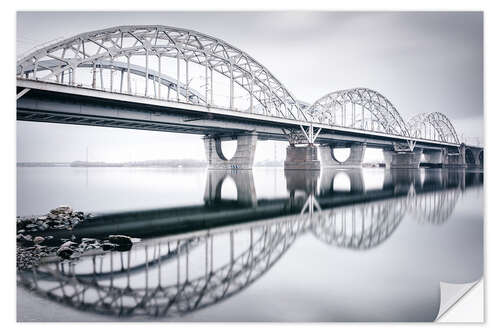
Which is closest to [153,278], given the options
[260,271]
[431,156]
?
[260,271]

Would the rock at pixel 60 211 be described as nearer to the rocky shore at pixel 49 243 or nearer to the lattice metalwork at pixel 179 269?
the rocky shore at pixel 49 243

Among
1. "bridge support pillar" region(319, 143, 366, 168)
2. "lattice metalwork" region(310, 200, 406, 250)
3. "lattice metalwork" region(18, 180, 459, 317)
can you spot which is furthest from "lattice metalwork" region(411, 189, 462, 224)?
"bridge support pillar" region(319, 143, 366, 168)

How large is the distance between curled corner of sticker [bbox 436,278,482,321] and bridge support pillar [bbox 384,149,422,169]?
62.7 metres

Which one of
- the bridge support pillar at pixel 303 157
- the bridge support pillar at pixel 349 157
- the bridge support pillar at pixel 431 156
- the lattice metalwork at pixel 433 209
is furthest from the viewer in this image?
the bridge support pillar at pixel 349 157

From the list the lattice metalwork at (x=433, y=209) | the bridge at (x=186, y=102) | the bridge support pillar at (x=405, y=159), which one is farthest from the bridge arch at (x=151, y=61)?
the bridge support pillar at (x=405, y=159)

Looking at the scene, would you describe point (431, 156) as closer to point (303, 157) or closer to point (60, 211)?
point (303, 157)

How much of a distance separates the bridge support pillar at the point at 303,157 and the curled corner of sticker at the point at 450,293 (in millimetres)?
35921

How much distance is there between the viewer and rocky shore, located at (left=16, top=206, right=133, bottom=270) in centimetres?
624

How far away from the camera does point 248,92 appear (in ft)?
133

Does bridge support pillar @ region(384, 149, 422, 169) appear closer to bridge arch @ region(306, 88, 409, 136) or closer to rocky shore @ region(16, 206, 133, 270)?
bridge arch @ region(306, 88, 409, 136)

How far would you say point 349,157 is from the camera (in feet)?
221

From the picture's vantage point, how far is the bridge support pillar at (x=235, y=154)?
39375 millimetres

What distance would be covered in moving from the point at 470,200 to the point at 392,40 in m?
8.18
